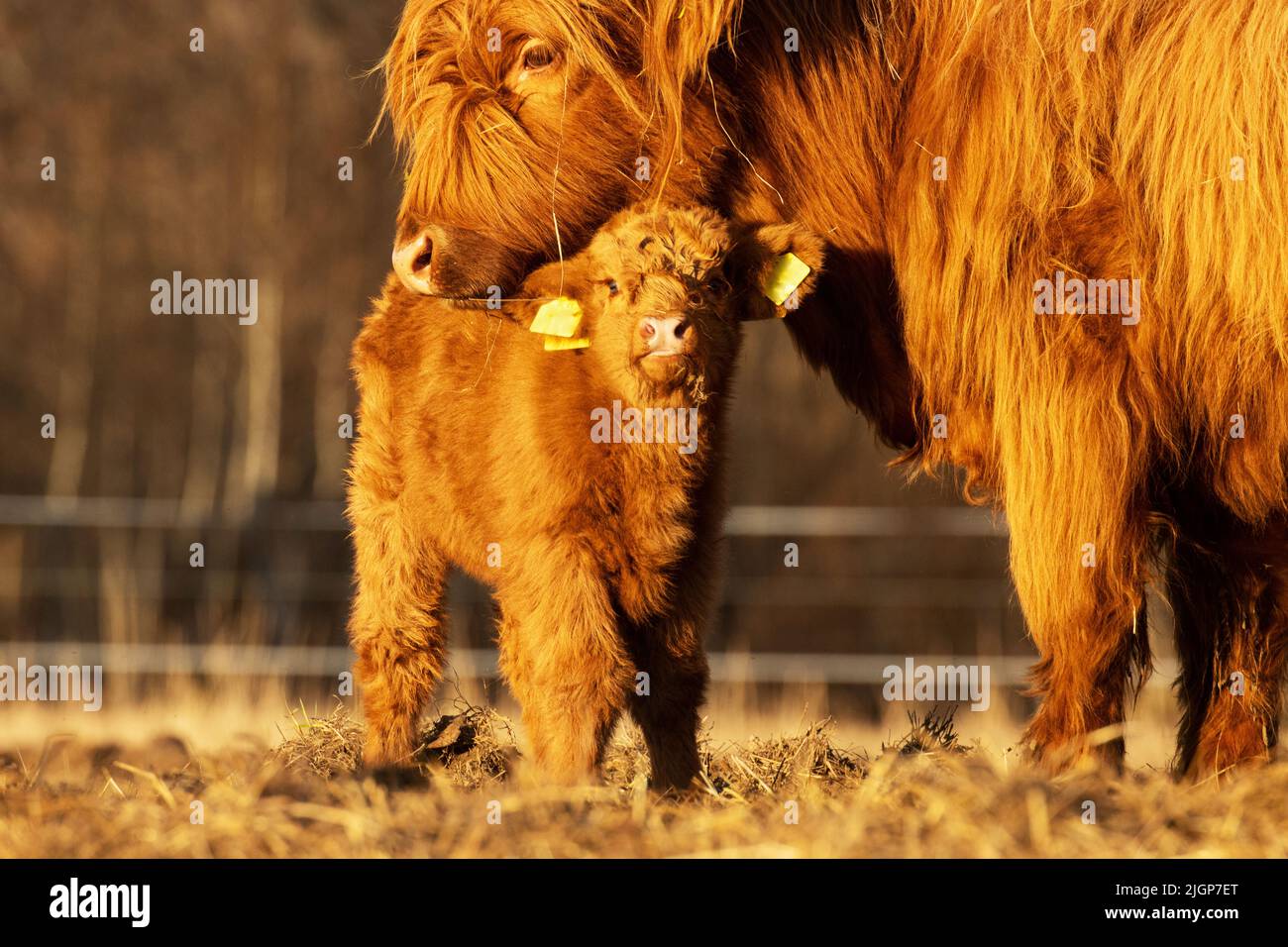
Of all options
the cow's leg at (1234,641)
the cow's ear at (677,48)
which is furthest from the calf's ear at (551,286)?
the cow's leg at (1234,641)

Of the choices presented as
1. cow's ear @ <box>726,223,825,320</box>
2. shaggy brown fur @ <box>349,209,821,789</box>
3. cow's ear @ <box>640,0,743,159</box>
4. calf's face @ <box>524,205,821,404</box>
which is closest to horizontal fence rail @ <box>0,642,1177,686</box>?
shaggy brown fur @ <box>349,209,821,789</box>

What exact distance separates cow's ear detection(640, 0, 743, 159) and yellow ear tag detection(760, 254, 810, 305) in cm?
41

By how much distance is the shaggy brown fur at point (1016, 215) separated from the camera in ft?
12.9

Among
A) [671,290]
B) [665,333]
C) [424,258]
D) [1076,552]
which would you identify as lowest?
[1076,552]

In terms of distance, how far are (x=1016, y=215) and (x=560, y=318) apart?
1191mm

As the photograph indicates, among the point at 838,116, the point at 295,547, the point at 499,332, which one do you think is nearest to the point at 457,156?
the point at 499,332

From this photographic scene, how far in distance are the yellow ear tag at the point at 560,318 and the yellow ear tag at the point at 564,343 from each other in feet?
0.05

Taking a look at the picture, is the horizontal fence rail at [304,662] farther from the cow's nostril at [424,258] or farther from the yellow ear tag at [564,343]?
the cow's nostril at [424,258]

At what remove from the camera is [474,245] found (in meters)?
4.28

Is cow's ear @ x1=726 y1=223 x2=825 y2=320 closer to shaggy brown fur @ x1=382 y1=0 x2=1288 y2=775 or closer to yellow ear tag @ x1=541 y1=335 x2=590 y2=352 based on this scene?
shaggy brown fur @ x1=382 y1=0 x2=1288 y2=775

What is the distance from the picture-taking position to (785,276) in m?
4.21

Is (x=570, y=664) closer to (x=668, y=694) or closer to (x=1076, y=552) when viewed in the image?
(x=668, y=694)

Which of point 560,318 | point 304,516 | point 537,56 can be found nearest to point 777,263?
point 560,318
